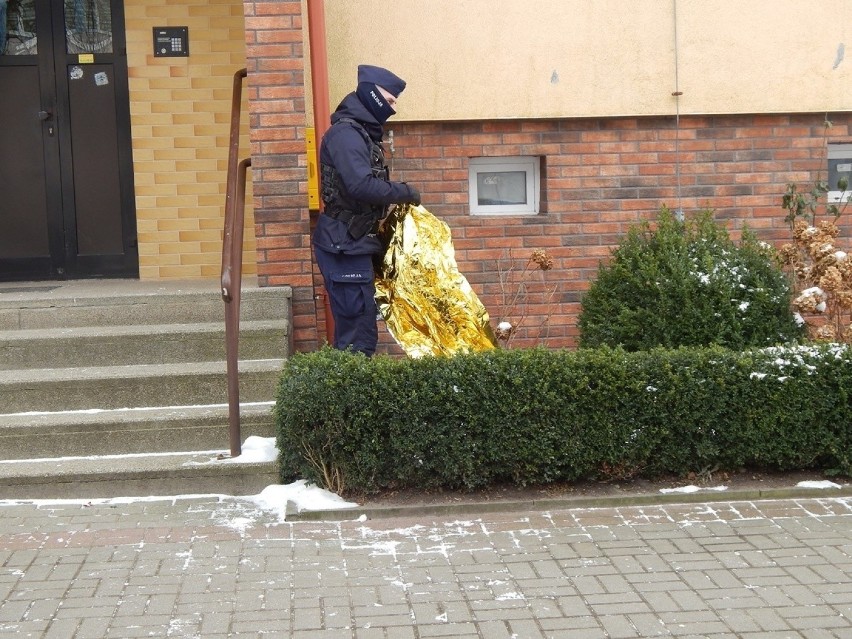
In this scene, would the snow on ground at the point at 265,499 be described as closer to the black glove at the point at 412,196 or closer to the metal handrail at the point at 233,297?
the metal handrail at the point at 233,297

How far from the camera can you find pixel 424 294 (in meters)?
6.08

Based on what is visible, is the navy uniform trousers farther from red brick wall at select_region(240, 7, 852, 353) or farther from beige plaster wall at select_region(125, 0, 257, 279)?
beige plaster wall at select_region(125, 0, 257, 279)

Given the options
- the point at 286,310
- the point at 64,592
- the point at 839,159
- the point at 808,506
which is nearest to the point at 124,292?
the point at 286,310

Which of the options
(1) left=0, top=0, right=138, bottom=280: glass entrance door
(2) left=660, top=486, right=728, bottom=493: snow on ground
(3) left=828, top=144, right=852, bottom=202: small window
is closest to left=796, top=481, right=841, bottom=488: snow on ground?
(2) left=660, top=486, right=728, bottom=493: snow on ground

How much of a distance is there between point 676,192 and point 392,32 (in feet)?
7.41

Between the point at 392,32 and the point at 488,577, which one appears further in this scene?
the point at 392,32

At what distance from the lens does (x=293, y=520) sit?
209 inches

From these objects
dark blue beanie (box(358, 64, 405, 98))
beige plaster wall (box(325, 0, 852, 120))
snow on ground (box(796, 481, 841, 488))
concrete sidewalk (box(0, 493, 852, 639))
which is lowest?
concrete sidewalk (box(0, 493, 852, 639))

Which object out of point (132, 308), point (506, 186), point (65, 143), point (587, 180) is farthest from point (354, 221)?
point (65, 143)

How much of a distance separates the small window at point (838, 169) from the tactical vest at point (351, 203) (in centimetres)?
363

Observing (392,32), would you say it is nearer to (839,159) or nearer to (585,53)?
(585,53)

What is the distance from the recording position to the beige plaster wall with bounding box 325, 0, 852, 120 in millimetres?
7328

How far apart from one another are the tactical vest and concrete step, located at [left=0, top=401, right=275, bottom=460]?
1.15 metres

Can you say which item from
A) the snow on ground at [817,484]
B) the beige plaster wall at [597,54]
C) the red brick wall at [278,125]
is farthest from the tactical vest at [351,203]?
the snow on ground at [817,484]
